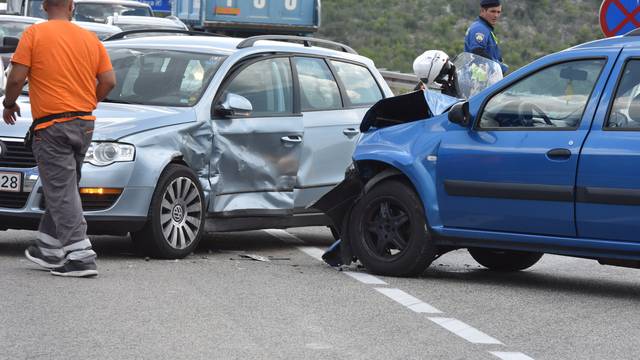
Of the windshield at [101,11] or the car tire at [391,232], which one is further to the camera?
the windshield at [101,11]

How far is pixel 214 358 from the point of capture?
6.99m

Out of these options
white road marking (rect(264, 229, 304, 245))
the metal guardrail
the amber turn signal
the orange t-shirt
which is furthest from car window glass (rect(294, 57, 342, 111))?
the metal guardrail

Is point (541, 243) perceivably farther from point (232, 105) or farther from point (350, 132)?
point (350, 132)

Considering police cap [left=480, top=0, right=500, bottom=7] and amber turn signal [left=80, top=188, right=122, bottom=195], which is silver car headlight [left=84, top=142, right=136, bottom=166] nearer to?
amber turn signal [left=80, top=188, right=122, bottom=195]

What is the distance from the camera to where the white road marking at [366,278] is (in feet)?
32.9

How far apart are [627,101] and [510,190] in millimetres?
944

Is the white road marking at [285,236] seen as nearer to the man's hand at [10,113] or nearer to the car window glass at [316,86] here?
the car window glass at [316,86]

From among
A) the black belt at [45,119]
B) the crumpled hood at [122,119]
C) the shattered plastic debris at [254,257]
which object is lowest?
the shattered plastic debris at [254,257]

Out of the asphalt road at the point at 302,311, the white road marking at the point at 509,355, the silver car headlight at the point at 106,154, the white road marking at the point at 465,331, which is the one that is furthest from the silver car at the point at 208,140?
the white road marking at the point at 509,355

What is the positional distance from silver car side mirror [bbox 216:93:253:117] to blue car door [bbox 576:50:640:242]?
2986mm

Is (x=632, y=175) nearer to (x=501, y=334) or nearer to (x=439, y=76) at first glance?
Answer: (x=501, y=334)

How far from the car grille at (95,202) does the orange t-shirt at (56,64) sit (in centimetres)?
86

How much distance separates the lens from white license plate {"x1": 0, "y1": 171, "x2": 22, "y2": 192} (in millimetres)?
10414

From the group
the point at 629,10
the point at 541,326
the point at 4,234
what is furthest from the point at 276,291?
the point at 629,10
